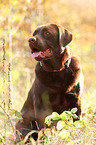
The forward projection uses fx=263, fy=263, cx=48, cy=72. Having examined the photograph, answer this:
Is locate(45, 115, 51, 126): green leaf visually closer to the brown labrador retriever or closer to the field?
the field

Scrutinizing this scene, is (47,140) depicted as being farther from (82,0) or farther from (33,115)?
(82,0)

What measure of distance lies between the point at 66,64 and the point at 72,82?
236 millimetres

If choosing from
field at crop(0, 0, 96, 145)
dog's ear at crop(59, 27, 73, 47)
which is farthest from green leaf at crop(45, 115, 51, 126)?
dog's ear at crop(59, 27, 73, 47)

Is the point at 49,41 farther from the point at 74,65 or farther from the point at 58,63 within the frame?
the point at 74,65

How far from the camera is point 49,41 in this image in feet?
10.6

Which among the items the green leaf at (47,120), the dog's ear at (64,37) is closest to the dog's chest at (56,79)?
the dog's ear at (64,37)

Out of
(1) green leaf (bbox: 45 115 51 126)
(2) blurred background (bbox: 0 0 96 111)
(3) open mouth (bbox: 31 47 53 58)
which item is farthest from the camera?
(3) open mouth (bbox: 31 47 53 58)

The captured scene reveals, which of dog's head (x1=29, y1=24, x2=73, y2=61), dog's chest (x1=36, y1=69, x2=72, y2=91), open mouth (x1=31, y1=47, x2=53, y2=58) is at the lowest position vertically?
dog's chest (x1=36, y1=69, x2=72, y2=91)

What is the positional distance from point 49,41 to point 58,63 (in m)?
0.29

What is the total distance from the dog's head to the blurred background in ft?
1.14

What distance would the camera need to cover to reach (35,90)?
322 centimetres

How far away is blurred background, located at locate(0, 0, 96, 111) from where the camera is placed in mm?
2812

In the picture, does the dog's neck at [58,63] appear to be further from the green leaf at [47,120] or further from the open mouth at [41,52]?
the green leaf at [47,120]

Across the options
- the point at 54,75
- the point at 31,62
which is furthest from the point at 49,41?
the point at 31,62
